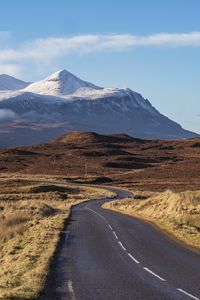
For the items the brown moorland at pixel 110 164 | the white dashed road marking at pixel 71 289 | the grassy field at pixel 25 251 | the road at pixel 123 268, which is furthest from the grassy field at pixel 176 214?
the brown moorland at pixel 110 164

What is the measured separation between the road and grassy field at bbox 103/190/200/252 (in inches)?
39.9

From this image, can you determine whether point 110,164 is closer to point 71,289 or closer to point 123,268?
point 123,268

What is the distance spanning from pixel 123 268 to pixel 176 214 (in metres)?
20.3

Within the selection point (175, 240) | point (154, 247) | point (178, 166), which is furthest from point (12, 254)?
point (178, 166)

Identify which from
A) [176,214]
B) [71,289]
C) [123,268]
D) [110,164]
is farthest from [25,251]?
[110,164]

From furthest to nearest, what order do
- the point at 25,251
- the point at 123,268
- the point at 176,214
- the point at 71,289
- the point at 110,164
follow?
the point at 110,164
the point at 176,214
the point at 25,251
the point at 123,268
the point at 71,289

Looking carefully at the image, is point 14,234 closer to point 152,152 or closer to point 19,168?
point 19,168

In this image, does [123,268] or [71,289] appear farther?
[123,268]

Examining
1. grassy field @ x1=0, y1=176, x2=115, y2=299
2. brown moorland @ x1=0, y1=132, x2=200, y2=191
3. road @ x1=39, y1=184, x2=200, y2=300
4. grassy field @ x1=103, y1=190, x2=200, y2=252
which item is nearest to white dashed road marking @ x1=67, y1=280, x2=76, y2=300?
road @ x1=39, y1=184, x2=200, y2=300

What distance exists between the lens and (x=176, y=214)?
128 ft

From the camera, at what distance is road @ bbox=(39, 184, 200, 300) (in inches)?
584

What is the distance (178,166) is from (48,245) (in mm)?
124042

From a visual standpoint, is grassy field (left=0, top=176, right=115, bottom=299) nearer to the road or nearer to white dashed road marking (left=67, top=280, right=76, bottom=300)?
the road

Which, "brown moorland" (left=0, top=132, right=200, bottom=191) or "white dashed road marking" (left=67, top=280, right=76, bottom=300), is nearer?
"white dashed road marking" (left=67, top=280, right=76, bottom=300)
